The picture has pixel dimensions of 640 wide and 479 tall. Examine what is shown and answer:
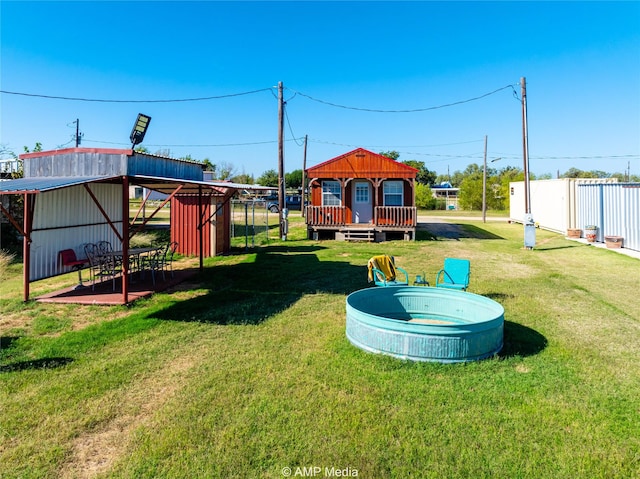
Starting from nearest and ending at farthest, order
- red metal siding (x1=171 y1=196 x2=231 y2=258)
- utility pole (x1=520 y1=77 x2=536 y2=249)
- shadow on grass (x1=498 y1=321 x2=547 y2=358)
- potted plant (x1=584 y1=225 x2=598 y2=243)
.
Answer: shadow on grass (x1=498 y1=321 x2=547 y2=358), red metal siding (x1=171 y1=196 x2=231 y2=258), utility pole (x1=520 y1=77 x2=536 y2=249), potted plant (x1=584 y1=225 x2=598 y2=243)

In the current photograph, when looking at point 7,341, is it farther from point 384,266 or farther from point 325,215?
point 325,215

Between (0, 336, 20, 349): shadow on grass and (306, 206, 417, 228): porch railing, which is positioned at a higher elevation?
(306, 206, 417, 228): porch railing

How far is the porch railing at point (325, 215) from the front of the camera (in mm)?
18703

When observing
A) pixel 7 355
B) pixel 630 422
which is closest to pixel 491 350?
pixel 630 422

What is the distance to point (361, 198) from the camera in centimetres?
1950

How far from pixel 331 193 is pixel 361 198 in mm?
1432

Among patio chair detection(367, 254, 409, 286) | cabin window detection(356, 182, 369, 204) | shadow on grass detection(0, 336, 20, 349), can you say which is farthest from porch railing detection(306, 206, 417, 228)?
shadow on grass detection(0, 336, 20, 349)

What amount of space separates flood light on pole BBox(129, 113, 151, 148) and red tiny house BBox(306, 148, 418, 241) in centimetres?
862

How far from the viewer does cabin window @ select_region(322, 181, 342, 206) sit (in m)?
19.4

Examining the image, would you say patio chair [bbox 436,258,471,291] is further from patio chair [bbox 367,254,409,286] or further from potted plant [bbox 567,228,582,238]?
potted plant [bbox 567,228,582,238]

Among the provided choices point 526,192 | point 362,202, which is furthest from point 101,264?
point 526,192

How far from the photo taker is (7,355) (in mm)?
5055

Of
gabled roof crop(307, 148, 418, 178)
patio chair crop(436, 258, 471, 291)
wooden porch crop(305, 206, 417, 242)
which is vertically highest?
gabled roof crop(307, 148, 418, 178)

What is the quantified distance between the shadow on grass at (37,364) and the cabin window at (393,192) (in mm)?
15814
